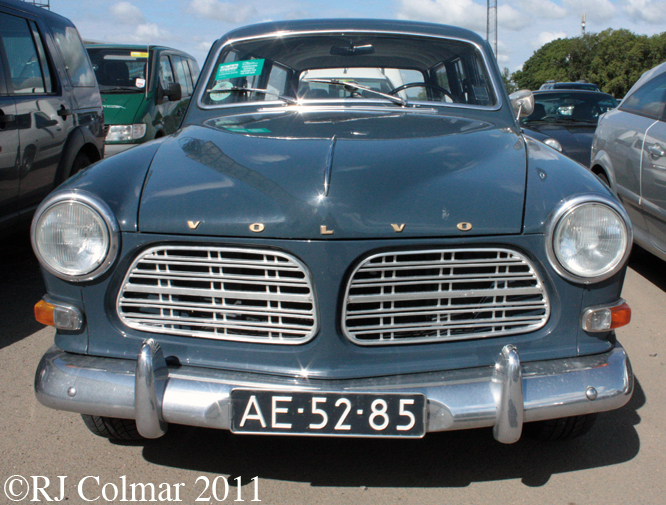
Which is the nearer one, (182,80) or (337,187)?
(337,187)

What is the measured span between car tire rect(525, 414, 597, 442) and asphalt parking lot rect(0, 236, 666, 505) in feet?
0.28

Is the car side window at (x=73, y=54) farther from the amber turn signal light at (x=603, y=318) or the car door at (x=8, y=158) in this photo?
the amber turn signal light at (x=603, y=318)

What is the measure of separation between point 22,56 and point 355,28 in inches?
97.8

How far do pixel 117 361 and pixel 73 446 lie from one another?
2.16 feet

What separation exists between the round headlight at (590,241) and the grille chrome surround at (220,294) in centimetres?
82

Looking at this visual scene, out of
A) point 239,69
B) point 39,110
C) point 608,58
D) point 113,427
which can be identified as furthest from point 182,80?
point 608,58

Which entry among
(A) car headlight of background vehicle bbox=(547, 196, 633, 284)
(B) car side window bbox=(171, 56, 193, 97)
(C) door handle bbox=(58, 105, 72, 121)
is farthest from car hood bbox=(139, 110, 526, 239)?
(B) car side window bbox=(171, 56, 193, 97)

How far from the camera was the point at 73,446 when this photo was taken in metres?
2.50

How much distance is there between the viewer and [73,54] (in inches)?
206

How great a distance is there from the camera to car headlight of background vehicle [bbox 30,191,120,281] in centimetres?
205

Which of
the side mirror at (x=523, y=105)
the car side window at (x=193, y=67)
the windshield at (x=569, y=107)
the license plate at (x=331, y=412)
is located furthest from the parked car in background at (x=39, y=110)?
the windshield at (x=569, y=107)

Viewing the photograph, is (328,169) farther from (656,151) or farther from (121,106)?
(121,106)

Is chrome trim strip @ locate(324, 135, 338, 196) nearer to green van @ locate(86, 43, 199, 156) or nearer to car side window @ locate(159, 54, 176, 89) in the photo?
green van @ locate(86, 43, 199, 156)

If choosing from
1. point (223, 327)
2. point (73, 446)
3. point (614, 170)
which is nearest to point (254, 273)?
point (223, 327)
